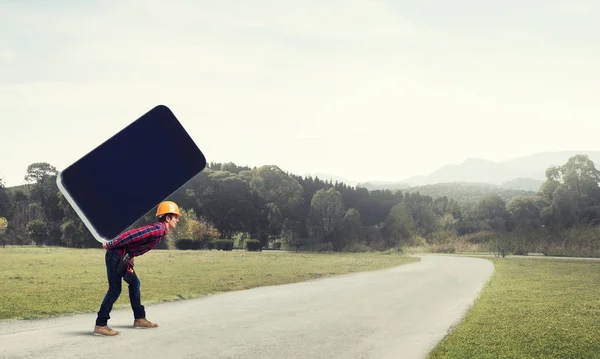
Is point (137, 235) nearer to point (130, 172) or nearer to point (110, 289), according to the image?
point (110, 289)

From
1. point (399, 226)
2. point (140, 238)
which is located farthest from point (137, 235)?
point (399, 226)

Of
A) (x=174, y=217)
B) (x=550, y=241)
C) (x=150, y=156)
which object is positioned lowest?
(x=550, y=241)

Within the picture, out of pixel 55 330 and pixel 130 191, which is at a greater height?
pixel 130 191

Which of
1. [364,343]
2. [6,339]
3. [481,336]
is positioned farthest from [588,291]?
[6,339]

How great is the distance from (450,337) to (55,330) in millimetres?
6939

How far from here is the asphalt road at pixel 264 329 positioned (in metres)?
7.75

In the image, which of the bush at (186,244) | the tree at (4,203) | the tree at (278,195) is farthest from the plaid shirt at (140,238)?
the tree at (4,203)

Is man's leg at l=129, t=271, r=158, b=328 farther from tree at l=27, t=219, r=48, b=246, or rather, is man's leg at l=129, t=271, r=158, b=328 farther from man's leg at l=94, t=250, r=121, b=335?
tree at l=27, t=219, r=48, b=246

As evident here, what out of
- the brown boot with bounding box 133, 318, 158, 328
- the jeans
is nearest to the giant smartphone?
the jeans

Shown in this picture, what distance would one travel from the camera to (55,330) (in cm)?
915

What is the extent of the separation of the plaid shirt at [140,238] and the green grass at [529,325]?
4.55 meters

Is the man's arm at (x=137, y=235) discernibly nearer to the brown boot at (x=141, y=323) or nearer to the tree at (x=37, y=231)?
the brown boot at (x=141, y=323)

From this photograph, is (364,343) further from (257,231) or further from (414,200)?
(414,200)

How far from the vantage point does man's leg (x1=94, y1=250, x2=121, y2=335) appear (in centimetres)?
807
